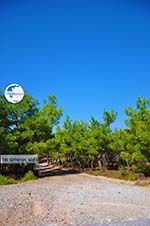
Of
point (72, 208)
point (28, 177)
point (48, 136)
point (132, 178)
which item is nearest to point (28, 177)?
point (28, 177)

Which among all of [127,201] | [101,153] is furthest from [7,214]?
[101,153]

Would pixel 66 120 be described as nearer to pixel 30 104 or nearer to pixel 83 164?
pixel 83 164

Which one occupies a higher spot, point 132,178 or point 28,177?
point 28,177

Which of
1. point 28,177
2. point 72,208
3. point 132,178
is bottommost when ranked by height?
point 72,208

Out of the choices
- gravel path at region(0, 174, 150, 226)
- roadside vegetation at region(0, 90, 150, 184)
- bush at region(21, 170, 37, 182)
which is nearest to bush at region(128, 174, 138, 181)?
roadside vegetation at region(0, 90, 150, 184)

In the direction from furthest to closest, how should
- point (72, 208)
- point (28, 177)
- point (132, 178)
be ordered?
point (28, 177), point (132, 178), point (72, 208)

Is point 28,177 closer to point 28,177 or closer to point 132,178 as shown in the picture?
point 28,177

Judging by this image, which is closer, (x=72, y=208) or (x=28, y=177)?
(x=72, y=208)

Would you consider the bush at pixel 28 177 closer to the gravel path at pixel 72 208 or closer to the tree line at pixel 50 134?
the tree line at pixel 50 134

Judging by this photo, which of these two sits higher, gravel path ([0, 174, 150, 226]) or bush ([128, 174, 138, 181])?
bush ([128, 174, 138, 181])

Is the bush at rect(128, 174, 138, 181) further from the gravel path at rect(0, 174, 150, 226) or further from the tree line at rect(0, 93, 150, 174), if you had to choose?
the gravel path at rect(0, 174, 150, 226)

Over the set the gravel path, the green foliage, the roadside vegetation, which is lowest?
the gravel path

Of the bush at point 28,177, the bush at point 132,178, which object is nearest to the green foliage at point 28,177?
the bush at point 28,177

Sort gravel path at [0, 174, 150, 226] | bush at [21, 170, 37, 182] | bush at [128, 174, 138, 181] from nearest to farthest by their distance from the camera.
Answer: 1. gravel path at [0, 174, 150, 226]
2. bush at [128, 174, 138, 181]
3. bush at [21, 170, 37, 182]
